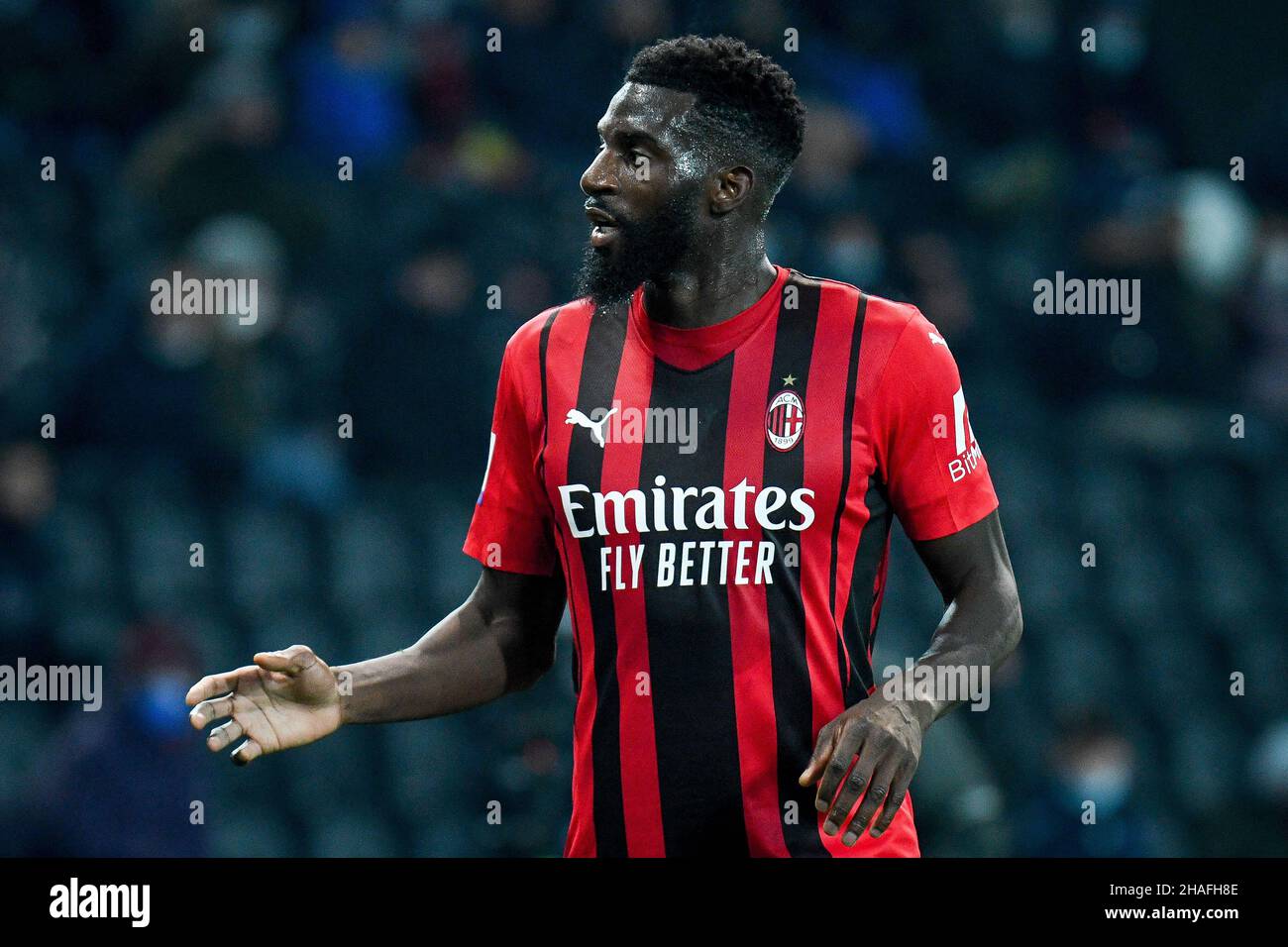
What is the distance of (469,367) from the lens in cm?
560

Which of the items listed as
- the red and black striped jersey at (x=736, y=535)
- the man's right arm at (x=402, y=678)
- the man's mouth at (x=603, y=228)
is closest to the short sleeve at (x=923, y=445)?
the red and black striped jersey at (x=736, y=535)

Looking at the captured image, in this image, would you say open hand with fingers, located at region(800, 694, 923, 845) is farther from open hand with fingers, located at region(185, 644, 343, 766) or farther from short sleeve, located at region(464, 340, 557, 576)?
open hand with fingers, located at region(185, 644, 343, 766)

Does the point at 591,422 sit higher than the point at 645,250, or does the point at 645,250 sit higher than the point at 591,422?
the point at 645,250

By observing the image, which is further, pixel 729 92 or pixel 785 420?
pixel 729 92

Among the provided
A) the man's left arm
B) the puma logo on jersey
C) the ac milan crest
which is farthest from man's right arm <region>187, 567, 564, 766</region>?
the man's left arm

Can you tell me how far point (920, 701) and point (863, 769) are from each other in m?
0.17

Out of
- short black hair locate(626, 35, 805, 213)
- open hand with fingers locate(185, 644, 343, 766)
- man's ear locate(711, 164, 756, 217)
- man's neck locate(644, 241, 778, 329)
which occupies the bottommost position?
open hand with fingers locate(185, 644, 343, 766)

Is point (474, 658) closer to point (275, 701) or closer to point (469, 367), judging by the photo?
point (275, 701)

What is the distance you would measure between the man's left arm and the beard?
642 millimetres

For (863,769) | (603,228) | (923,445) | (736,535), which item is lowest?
(863,769)

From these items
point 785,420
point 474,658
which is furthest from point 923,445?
point 474,658

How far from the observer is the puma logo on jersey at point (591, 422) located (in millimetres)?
2840

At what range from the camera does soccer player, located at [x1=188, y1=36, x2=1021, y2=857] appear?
274cm
